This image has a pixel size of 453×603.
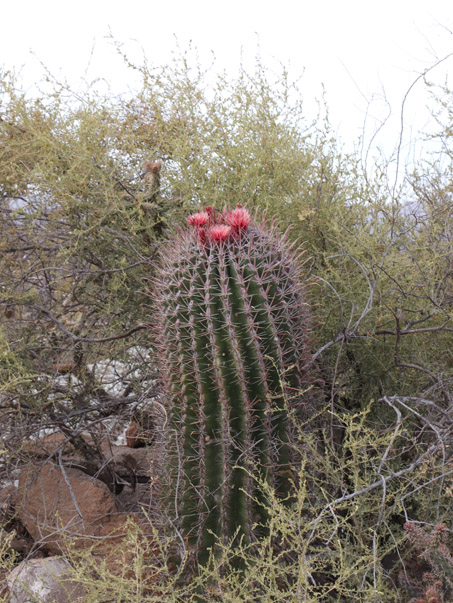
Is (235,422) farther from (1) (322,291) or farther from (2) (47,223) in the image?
(2) (47,223)

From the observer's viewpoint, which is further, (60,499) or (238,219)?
(60,499)

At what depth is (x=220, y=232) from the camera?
7.27 feet

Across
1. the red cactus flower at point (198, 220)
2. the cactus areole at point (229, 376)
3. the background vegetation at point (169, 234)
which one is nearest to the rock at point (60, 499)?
the background vegetation at point (169, 234)

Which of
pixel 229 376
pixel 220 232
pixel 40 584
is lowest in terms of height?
pixel 40 584

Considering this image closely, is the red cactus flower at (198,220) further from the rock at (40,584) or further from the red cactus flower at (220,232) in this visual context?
the rock at (40,584)

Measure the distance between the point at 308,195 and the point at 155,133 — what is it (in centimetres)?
100

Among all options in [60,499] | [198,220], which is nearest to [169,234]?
[198,220]

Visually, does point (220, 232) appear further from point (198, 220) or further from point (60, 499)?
point (60, 499)

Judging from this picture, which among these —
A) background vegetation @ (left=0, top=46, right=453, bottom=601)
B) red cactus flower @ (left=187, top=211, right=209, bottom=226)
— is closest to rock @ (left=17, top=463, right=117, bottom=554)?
background vegetation @ (left=0, top=46, right=453, bottom=601)

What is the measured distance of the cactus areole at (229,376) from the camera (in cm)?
213

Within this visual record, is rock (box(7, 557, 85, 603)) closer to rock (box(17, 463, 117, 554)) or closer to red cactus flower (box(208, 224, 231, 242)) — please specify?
rock (box(17, 463, 117, 554))

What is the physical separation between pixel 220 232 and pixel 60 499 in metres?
1.79

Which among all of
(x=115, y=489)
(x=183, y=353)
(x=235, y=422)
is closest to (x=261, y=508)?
(x=235, y=422)

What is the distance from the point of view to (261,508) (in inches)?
86.5
